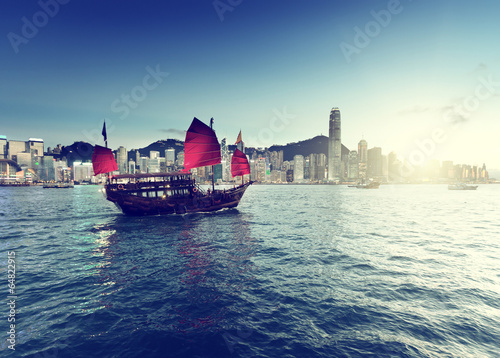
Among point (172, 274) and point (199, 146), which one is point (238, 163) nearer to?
point (199, 146)

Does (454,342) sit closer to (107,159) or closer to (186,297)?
(186,297)

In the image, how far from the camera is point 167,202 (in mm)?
39719

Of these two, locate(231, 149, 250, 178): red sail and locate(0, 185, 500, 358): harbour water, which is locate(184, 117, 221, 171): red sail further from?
locate(0, 185, 500, 358): harbour water

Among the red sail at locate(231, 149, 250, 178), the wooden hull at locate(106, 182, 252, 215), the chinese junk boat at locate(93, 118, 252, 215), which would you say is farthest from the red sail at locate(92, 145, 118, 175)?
the red sail at locate(231, 149, 250, 178)

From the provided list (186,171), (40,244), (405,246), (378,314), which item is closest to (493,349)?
(378,314)

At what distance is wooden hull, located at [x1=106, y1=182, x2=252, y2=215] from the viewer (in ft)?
123

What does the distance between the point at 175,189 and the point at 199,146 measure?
969 centimetres

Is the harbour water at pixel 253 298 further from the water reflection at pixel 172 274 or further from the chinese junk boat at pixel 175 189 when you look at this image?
the chinese junk boat at pixel 175 189

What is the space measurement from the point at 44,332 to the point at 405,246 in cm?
2545

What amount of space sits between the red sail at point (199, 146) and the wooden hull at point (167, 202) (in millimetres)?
6752

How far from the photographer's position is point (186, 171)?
46156 millimetres

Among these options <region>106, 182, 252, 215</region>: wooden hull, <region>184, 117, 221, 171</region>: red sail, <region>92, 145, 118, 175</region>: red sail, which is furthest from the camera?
<region>92, 145, 118, 175</region>: red sail

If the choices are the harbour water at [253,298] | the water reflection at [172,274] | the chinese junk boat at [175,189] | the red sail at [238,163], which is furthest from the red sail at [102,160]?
the harbour water at [253,298]

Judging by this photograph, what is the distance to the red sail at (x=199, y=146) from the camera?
4278cm
